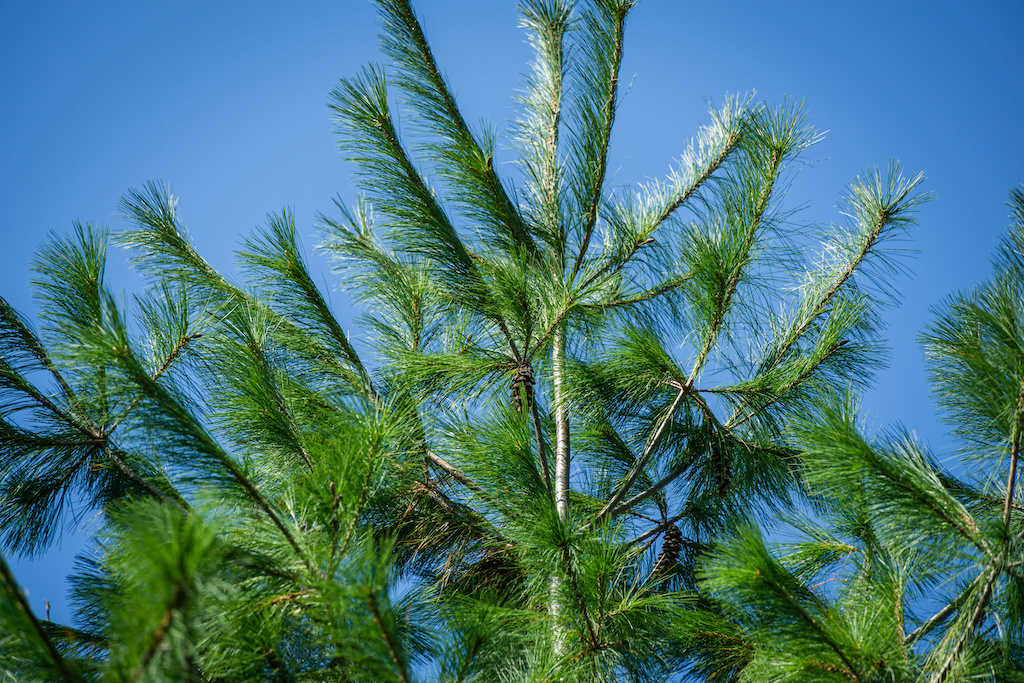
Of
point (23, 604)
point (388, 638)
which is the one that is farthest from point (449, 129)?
point (23, 604)

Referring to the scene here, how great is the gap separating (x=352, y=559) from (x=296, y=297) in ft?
3.78

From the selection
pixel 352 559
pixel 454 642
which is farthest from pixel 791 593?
pixel 352 559

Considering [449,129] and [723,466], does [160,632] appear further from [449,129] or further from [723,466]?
[449,129]

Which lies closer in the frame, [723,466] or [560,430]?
[723,466]

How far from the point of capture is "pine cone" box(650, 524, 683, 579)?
96.0 inches

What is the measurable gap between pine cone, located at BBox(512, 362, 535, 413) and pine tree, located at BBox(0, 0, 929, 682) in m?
0.02

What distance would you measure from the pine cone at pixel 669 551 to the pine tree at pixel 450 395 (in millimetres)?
19

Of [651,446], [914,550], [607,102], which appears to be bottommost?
[914,550]

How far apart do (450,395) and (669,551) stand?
0.83 metres

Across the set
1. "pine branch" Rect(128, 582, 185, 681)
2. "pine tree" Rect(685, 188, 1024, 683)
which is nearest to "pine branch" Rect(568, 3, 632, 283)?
"pine tree" Rect(685, 188, 1024, 683)

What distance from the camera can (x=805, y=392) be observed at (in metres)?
2.10

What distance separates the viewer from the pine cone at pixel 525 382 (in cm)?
212

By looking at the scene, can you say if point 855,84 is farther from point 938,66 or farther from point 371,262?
point 371,262

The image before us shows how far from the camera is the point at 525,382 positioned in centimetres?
214
